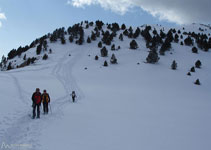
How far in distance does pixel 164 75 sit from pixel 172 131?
92.2 ft

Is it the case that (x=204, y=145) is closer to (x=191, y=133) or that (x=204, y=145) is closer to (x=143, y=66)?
(x=191, y=133)

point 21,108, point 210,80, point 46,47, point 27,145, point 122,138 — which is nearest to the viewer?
point 27,145

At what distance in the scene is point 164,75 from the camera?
35.6 m

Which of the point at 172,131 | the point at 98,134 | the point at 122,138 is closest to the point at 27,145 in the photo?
the point at 98,134

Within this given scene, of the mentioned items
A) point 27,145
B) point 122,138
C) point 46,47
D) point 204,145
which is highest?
point 46,47

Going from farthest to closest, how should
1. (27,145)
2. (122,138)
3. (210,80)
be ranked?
(210,80)
(122,138)
(27,145)

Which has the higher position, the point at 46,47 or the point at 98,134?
the point at 46,47

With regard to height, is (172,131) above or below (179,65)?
below

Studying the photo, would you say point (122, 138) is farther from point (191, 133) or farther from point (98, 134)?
point (191, 133)

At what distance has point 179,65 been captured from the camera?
1686 inches

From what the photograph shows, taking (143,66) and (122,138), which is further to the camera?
(143,66)

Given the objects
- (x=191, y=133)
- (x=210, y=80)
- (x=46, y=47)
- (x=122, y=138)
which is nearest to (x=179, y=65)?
(x=210, y=80)

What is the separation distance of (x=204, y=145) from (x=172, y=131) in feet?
6.33

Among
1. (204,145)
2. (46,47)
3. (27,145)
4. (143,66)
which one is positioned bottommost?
(204,145)
